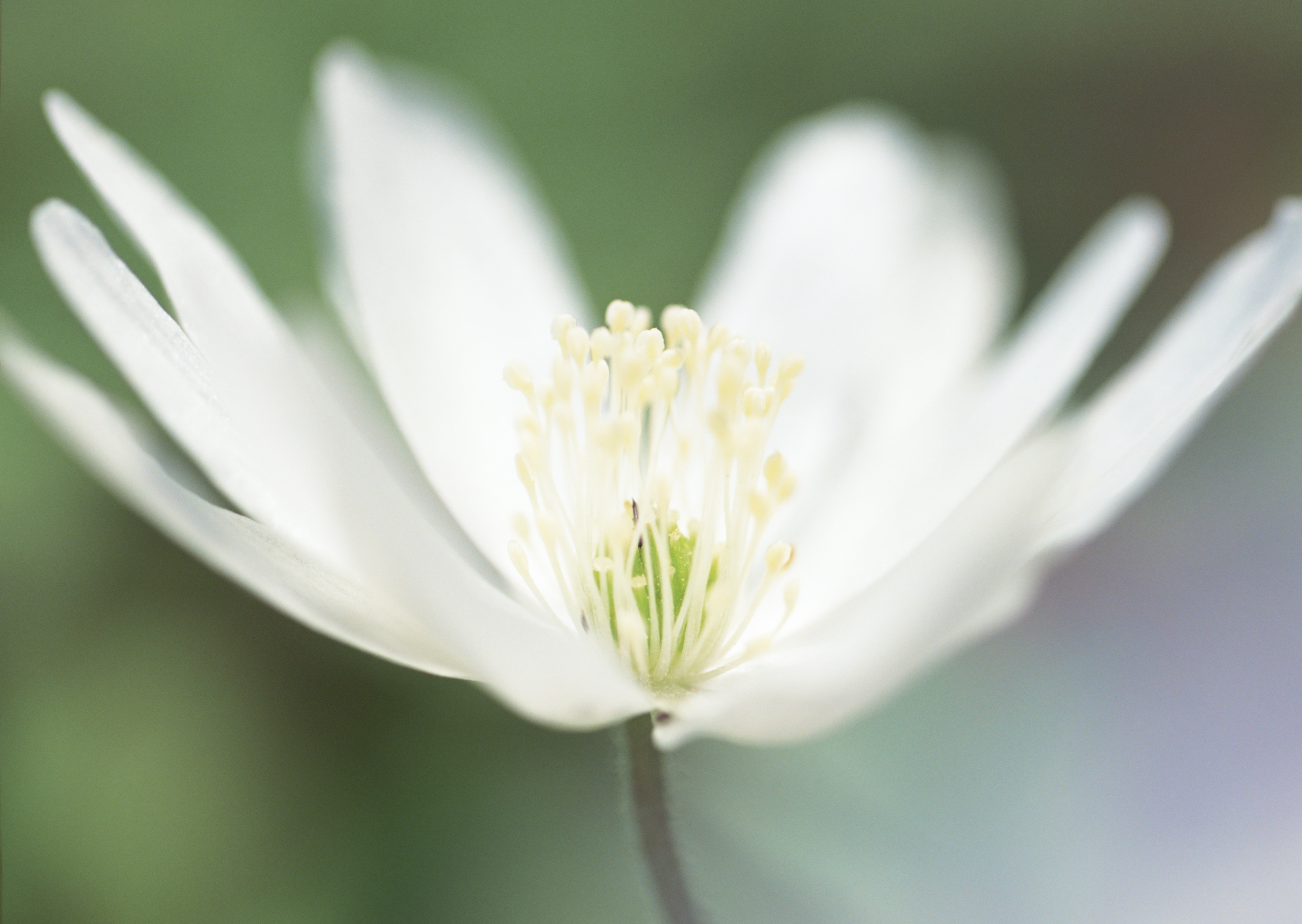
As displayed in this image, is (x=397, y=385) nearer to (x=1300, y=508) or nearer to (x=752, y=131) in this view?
(x=752, y=131)

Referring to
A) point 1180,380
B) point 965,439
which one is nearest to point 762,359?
point 965,439

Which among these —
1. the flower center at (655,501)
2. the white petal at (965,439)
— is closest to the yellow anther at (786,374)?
the flower center at (655,501)

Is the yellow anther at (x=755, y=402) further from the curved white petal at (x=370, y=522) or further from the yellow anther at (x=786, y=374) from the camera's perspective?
the curved white petal at (x=370, y=522)

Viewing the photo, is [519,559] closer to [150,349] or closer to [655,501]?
[655,501]

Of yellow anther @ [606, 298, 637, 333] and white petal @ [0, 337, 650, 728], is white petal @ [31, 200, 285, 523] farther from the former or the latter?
yellow anther @ [606, 298, 637, 333]

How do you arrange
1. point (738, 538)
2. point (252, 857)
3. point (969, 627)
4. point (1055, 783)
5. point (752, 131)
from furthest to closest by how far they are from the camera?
point (752, 131) → point (1055, 783) → point (252, 857) → point (738, 538) → point (969, 627)

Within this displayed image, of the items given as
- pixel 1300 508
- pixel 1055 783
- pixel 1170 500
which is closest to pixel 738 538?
pixel 1055 783
